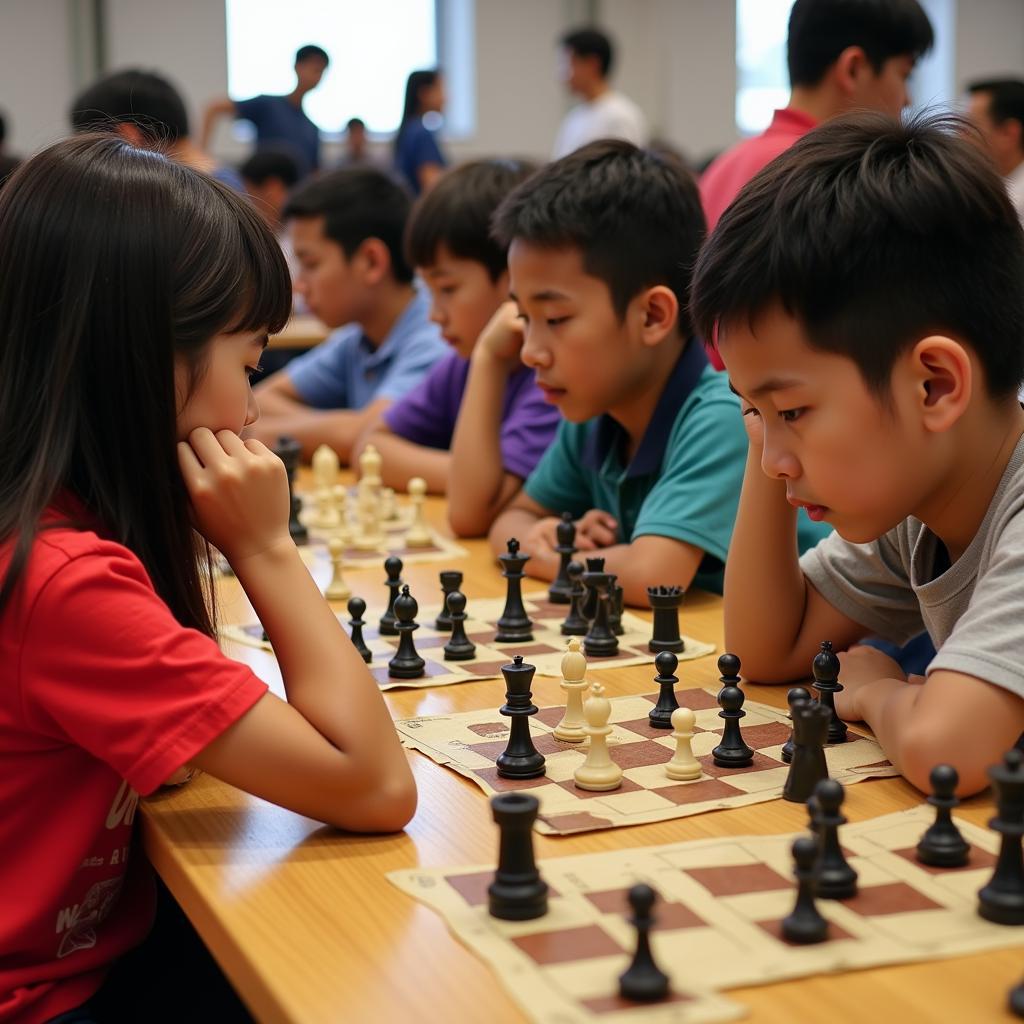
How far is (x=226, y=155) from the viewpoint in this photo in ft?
34.4

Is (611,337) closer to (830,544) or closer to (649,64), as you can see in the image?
(830,544)

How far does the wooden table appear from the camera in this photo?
2.99ft

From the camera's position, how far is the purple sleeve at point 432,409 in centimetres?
346

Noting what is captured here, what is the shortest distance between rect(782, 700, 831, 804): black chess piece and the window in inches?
366

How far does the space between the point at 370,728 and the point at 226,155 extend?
987 centimetres

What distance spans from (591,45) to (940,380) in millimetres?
7635

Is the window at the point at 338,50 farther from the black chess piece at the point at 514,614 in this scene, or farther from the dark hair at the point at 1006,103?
the black chess piece at the point at 514,614

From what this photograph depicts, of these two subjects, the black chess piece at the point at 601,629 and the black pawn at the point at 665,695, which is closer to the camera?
the black pawn at the point at 665,695

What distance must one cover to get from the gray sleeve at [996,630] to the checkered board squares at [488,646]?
53 cm

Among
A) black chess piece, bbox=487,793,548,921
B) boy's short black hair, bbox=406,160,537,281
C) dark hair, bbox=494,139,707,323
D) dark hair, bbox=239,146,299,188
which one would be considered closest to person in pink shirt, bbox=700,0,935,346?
boy's short black hair, bbox=406,160,537,281

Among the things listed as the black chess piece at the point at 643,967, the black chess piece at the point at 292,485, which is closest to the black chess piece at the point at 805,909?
the black chess piece at the point at 643,967

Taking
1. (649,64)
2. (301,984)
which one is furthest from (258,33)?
(301,984)

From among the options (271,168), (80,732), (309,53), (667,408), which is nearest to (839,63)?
(667,408)

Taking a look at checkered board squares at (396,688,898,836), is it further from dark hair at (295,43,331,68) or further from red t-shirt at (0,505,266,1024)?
dark hair at (295,43,331,68)
